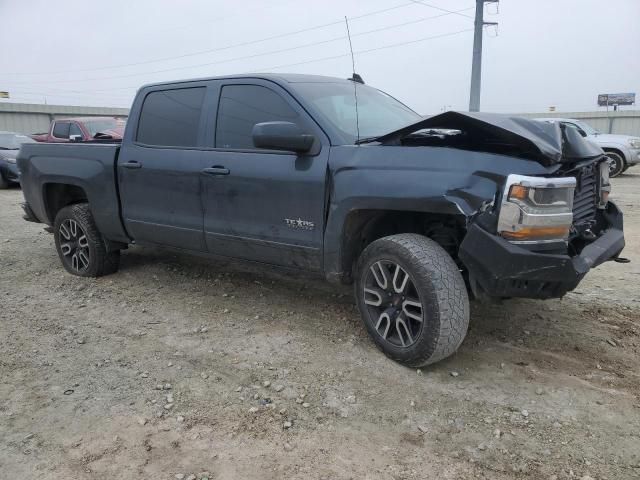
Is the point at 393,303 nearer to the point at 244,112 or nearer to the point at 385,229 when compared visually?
the point at 385,229

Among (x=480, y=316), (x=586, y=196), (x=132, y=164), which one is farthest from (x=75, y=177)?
(x=586, y=196)

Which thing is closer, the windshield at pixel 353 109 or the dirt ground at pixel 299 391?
the dirt ground at pixel 299 391

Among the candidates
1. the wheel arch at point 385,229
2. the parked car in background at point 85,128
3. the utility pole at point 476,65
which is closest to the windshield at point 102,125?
the parked car in background at point 85,128

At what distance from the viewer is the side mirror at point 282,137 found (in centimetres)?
339

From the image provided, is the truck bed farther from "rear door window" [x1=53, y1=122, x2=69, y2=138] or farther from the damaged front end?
"rear door window" [x1=53, y1=122, x2=69, y2=138]

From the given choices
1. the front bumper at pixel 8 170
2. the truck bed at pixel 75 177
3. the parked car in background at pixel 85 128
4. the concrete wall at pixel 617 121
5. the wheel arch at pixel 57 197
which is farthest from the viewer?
the concrete wall at pixel 617 121

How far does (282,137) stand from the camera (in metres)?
3.39

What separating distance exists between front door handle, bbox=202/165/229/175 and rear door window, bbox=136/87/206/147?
0.33m

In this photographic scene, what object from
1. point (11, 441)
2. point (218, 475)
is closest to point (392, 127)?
point (218, 475)

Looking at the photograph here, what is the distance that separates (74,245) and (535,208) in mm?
4425

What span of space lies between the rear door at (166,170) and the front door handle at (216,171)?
0.09m

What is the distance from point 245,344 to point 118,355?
0.84 m

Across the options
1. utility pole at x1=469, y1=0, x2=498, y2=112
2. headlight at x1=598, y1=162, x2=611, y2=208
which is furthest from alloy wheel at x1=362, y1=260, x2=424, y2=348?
utility pole at x1=469, y1=0, x2=498, y2=112

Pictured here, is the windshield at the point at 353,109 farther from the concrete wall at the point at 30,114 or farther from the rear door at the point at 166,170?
the concrete wall at the point at 30,114
